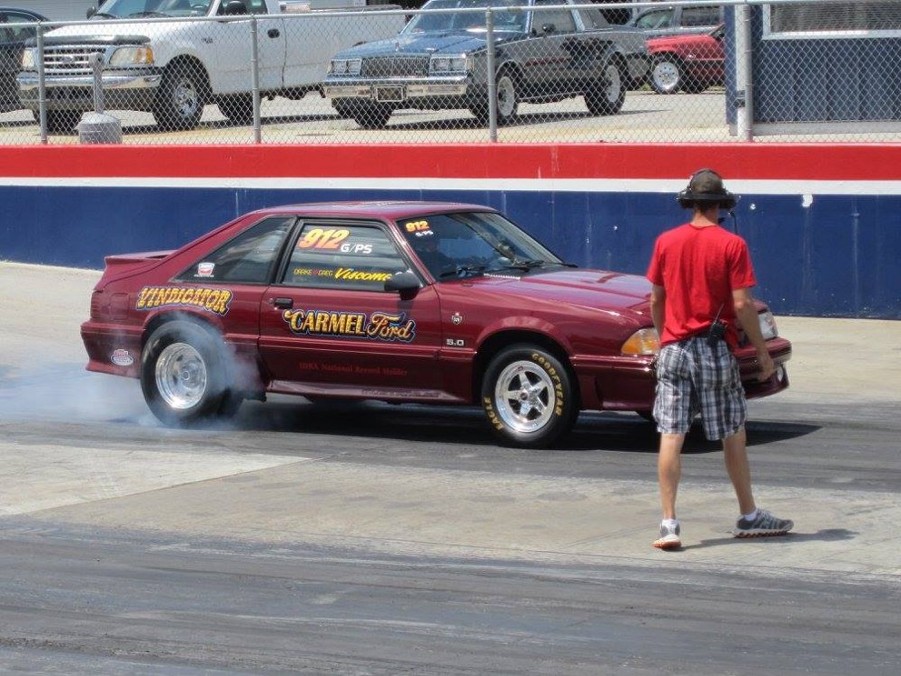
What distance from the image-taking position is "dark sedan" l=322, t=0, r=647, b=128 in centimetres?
1647

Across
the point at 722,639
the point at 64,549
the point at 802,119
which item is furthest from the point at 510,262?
the point at 802,119

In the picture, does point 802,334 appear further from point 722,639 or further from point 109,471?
point 722,639

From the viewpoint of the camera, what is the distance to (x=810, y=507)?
316 inches

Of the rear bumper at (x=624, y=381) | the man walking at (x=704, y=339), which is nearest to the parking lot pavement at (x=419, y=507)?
the man walking at (x=704, y=339)

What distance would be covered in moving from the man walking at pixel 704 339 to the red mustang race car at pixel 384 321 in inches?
78.4

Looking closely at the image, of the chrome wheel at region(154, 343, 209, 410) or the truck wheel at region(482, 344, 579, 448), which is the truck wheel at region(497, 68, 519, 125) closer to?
the chrome wheel at region(154, 343, 209, 410)

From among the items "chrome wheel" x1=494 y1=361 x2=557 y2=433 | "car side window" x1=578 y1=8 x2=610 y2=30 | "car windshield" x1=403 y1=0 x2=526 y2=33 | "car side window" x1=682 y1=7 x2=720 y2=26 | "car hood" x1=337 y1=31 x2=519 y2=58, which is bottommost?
"chrome wheel" x1=494 y1=361 x2=557 y2=433

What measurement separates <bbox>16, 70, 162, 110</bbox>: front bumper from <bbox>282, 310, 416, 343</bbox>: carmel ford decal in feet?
29.6

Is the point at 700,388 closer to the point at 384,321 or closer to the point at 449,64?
the point at 384,321

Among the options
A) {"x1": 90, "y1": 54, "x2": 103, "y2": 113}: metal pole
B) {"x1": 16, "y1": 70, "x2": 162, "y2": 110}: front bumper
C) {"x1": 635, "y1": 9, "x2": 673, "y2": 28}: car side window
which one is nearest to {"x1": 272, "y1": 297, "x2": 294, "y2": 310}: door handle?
{"x1": 90, "y1": 54, "x2": 103, "y2": 113}: metal pole

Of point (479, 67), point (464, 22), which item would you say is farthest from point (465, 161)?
point (464, 22)

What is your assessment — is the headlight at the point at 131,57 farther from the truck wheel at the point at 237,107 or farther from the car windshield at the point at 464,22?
the car windshield at the point at 464,22

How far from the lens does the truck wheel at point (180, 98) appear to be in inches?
730

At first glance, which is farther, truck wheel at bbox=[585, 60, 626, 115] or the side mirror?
truck wheel at bbox=[585, 60, 626, 115]
